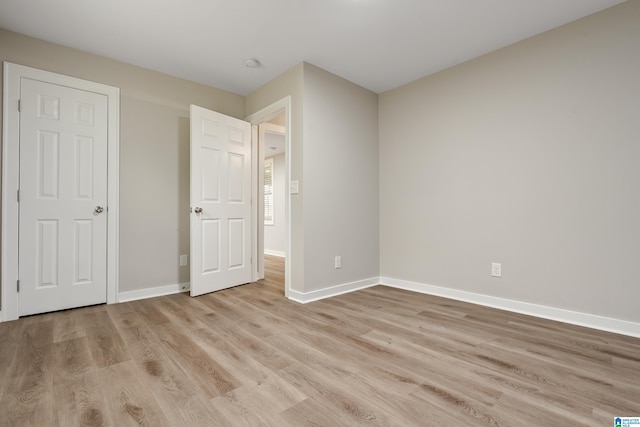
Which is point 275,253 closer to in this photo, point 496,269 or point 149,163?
point 149,163

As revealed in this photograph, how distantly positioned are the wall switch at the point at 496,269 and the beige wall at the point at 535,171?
5 centimetres

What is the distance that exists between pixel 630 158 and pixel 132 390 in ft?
11.5

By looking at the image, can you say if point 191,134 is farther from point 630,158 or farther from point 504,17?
point 630,158

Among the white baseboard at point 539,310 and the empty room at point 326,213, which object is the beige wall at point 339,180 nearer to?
the empty room at point 326,213

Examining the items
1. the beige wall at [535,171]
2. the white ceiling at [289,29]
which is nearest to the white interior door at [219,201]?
the white ceiling at [289,29]

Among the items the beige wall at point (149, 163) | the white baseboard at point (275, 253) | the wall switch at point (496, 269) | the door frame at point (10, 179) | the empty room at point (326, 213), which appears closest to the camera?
the empty room at point (326, 213)

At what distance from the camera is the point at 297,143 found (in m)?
3.08

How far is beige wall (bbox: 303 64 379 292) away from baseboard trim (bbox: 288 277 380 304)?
0.04m

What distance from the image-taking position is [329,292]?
3.19 meters

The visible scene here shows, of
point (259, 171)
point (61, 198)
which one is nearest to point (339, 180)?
point (259, 171)

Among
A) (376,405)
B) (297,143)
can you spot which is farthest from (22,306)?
(376,405)

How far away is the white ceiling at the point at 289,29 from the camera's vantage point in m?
2.21

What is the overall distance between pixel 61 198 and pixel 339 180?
8.76ft

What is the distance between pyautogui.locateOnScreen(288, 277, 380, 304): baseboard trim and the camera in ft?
9.81
